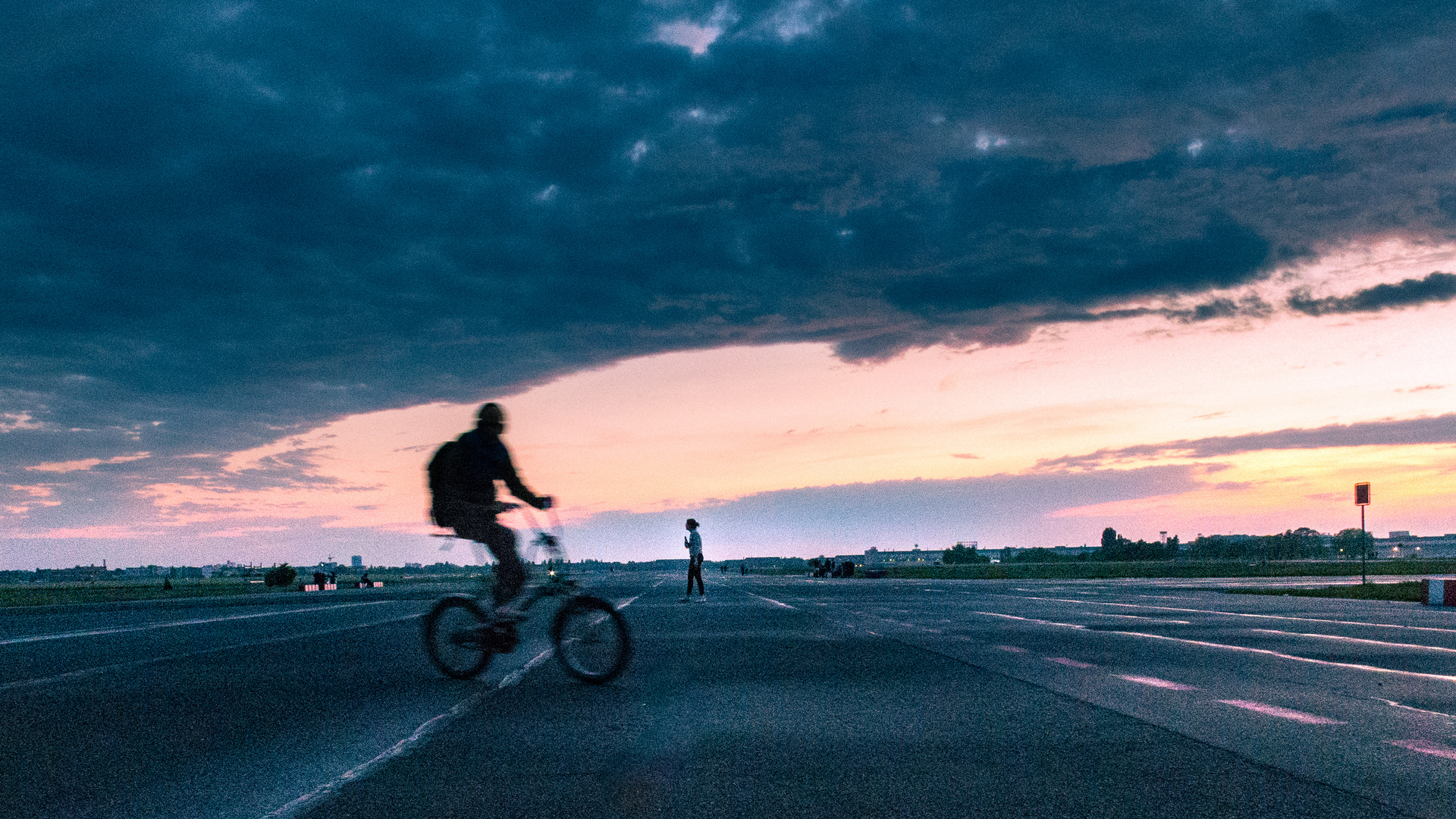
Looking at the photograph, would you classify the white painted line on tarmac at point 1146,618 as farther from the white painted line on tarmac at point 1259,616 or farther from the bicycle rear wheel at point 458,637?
the bicycle rear wheel at point 458,637

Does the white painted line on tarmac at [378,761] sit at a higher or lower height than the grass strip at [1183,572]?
higher

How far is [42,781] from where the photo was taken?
5199mm

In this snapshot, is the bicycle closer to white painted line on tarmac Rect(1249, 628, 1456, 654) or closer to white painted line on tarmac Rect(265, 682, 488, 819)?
white painted line on tarmac Rect(265, 682, 488, 819)

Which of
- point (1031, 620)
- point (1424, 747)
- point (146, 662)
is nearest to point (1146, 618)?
point (1031, 620)

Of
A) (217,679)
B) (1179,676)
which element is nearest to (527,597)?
(217,679)

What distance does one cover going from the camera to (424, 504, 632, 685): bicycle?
8.77 meters

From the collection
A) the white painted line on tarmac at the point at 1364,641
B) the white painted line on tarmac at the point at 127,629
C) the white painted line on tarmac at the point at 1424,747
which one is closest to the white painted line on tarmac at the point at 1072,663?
the white painted line on tarmac at the point at 1424,747

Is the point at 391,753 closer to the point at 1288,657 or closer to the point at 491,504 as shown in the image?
the point at 491,504

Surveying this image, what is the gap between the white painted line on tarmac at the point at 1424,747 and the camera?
221 inches

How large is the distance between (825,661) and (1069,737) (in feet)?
15.6

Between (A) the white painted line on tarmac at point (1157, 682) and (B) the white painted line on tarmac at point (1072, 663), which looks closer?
(A) the white painted line on tarmac at point (1157, 682)

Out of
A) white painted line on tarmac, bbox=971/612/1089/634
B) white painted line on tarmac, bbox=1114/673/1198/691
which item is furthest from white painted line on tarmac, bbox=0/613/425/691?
white painted line on tarmac, bbox=971/612/1089/634

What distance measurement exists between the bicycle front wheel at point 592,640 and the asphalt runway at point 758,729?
0.72 ft

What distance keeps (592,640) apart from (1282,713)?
17.1 feet
